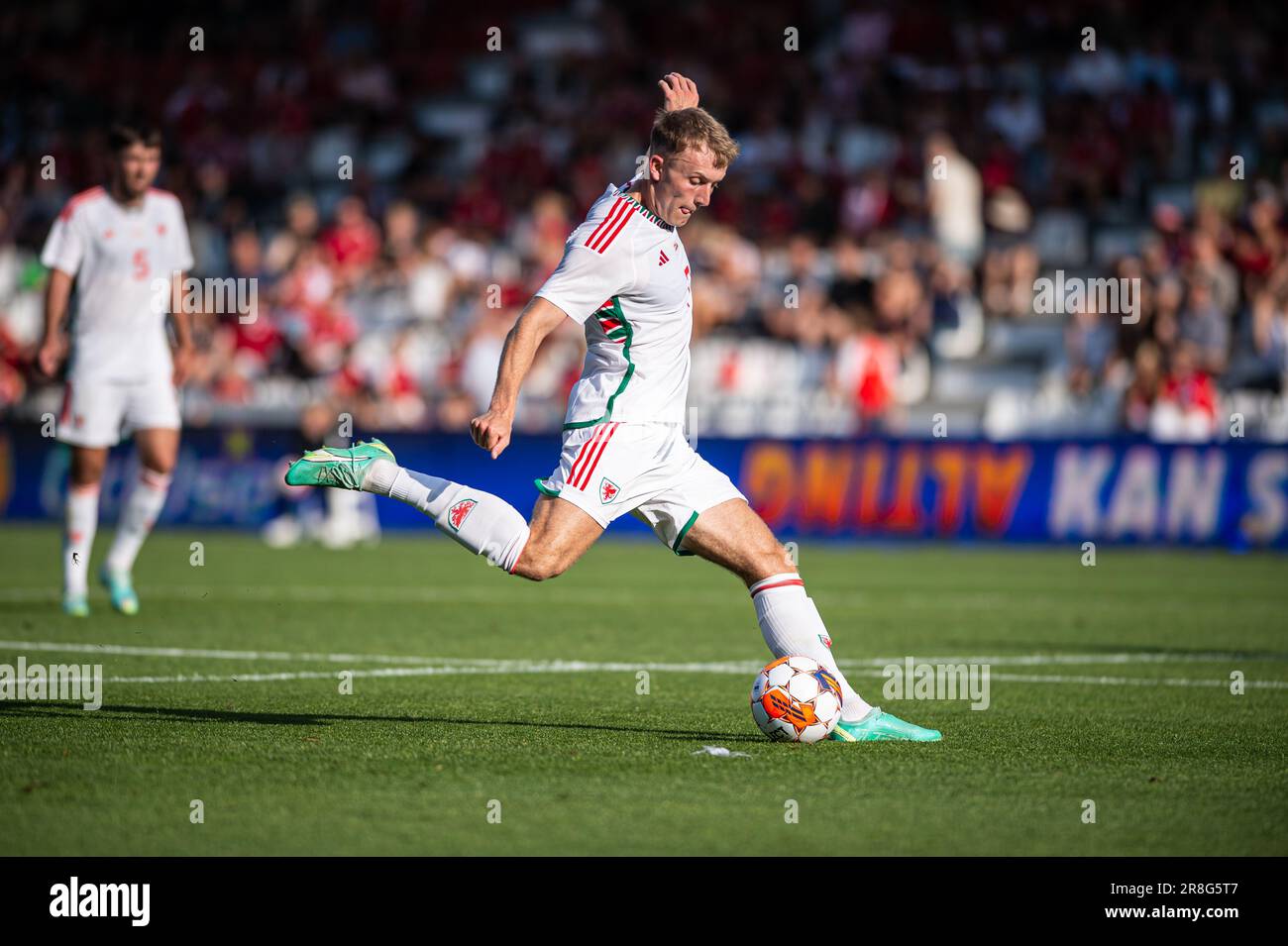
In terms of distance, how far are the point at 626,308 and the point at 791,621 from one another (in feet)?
4.44

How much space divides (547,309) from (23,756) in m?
2.37

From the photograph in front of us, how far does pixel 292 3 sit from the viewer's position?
108 feet

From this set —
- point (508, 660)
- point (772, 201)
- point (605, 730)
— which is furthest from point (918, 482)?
point (605, 730)

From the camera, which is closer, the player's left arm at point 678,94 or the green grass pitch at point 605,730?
the green grass pitch at point 605,730

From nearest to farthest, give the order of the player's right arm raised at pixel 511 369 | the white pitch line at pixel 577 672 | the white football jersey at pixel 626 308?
the player's right arm raised at pixel 511 369
the white football jersey at pixel 626 308
the white pitch line at pixel 577 672

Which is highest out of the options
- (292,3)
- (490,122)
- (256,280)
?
(292,3)

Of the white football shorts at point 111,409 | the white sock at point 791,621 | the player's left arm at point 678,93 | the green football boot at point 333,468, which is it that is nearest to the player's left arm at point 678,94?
the player's left arm at point 678,93

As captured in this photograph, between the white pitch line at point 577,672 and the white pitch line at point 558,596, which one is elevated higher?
the white pitch line at point 558,596

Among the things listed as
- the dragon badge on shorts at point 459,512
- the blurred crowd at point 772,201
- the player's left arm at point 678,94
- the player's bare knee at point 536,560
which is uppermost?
the blurred crowd at point 772,201

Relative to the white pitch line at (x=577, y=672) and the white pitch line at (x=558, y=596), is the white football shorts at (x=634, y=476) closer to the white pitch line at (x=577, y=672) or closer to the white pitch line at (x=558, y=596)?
the white pitch line at (x=577, y=672)

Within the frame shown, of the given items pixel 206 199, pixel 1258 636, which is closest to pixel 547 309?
pixel 1258 636

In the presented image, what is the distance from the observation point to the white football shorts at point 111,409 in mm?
11266

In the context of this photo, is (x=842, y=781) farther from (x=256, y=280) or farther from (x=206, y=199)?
(x=206, y=199)

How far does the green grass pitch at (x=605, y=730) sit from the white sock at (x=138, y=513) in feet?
1.21
